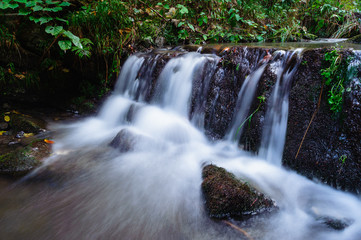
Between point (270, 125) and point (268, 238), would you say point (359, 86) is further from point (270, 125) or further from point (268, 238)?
point (268, 238)

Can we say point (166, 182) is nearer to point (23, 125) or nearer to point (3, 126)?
point (23, 125)

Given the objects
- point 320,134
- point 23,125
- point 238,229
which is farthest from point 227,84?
point 23,125

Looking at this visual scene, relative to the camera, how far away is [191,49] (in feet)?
15.5

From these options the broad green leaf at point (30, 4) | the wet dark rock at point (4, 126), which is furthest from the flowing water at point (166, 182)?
the broad green leaf at point (30, 4)

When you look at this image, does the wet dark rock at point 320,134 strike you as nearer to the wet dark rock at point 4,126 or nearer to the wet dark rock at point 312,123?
the wet dark rock at point 312,123

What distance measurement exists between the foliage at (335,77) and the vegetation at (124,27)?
3602 mm

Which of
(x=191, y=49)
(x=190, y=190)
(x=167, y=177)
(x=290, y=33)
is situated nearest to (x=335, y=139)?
(x=190, y=190)

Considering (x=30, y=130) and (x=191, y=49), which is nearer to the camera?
(x=30, y=130)

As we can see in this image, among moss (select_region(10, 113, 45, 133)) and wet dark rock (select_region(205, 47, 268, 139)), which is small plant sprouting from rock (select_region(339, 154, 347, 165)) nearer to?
wet dark rock (select_region(205, 47, 268, 139))

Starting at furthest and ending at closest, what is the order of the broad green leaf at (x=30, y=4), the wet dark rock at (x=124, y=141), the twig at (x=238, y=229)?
the broad green leaf at (x=30, y=4) → the wet dark rock at (x=124, y=141) → the twig at (x=238, y=229)

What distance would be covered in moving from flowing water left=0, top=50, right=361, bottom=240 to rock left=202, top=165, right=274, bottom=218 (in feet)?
0.26

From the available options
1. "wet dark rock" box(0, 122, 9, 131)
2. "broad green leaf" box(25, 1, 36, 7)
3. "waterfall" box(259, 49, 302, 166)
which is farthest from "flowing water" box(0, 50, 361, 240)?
"broad green leaf" box(25, 1, 36, 7)

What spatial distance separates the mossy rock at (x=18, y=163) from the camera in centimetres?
236

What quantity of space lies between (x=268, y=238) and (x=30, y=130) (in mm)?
3777
